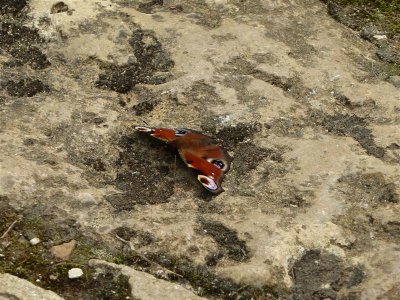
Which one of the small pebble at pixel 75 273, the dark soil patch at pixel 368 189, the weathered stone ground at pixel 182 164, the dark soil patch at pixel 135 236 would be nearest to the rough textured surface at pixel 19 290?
the weathered stone ground at pixel 182 164

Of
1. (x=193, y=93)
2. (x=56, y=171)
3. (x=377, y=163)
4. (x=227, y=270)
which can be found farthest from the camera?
(x=193, y=93)

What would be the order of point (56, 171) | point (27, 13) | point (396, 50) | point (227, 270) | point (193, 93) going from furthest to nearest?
Result: point (396, 50) → point (27, 13) → point (193, 93) → point (56, 171) → point (227, 270)

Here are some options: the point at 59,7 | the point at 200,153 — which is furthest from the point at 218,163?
the point at 59,7

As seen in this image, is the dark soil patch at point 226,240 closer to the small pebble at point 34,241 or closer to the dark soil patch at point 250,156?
the dark soil patch at point 250,156

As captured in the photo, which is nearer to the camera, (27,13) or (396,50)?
(27,13)

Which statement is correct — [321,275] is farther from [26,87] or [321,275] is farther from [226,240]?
[26,87]

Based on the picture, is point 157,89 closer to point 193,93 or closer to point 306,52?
point 193,93

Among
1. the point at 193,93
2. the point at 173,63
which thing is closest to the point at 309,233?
the point at 193,93
